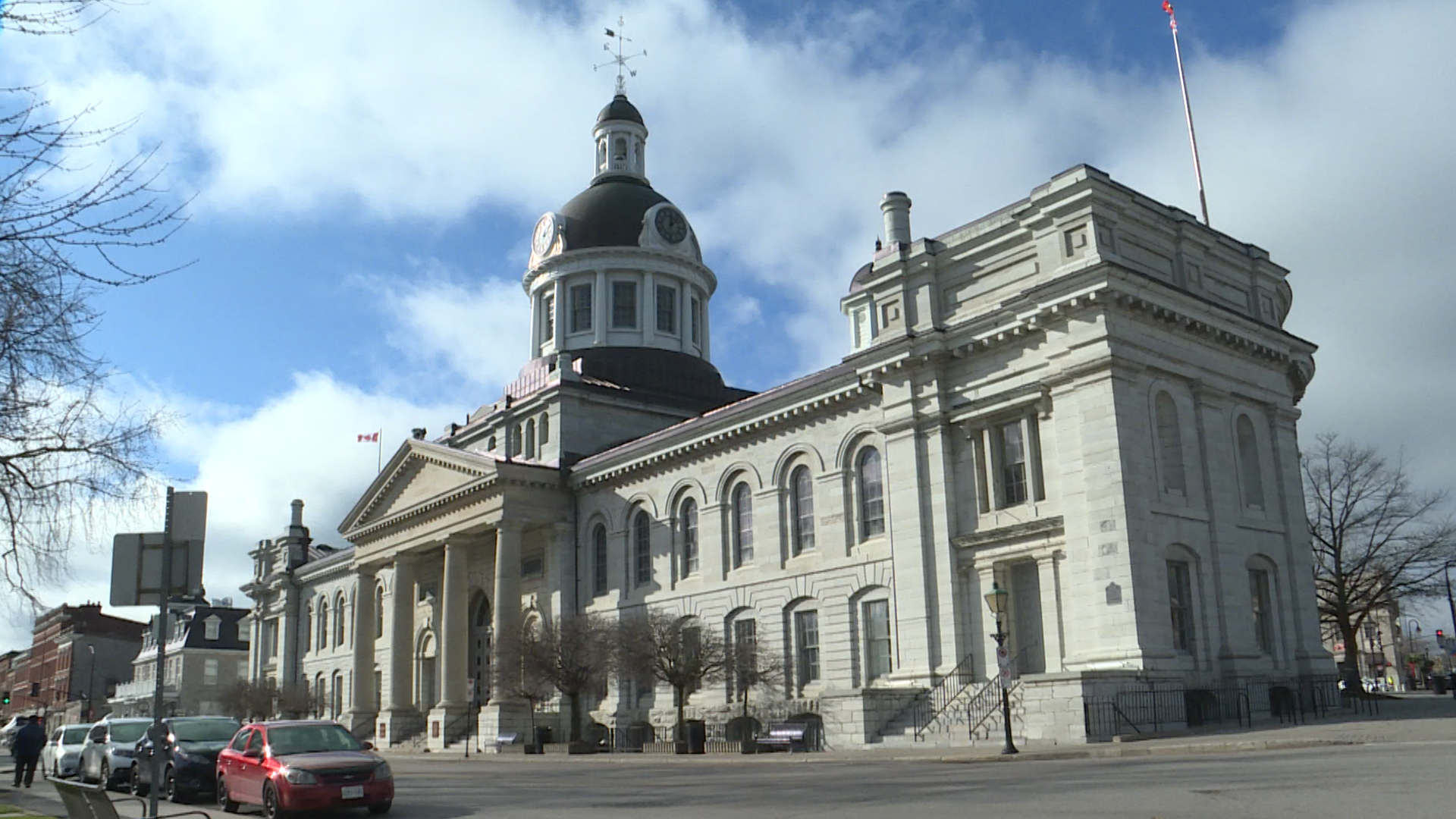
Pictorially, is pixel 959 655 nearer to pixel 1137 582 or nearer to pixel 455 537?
pixel 1137 582

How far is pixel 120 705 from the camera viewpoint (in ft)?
341

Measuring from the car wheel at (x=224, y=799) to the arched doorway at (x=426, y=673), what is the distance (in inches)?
1441

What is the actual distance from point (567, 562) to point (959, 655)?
20.6 meters

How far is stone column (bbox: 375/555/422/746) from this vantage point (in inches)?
2048

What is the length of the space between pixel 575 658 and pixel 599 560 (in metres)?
7.81

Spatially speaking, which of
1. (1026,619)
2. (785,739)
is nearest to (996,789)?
(1026,619)

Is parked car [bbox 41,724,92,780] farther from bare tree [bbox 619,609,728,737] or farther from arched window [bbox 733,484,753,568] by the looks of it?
arched window [bbox 733,484,753,568]

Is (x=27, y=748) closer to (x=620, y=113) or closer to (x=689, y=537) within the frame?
(x=689, y=537)

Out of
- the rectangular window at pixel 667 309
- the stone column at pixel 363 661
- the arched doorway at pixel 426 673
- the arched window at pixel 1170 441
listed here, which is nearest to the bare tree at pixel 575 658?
the arched doorway at pixel 426 673

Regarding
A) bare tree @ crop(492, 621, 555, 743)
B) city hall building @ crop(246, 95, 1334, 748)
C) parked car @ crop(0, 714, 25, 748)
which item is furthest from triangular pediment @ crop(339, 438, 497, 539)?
parked car @ crop(0, 714, 25, 748)

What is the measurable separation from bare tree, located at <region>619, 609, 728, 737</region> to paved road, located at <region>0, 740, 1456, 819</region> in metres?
10.7

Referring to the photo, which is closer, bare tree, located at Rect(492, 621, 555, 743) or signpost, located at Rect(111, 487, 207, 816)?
signpost, located at Rect(111, 487, 207, 816)

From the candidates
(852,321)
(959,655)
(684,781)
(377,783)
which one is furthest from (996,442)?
(377,783)

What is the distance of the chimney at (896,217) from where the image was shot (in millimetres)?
35750
